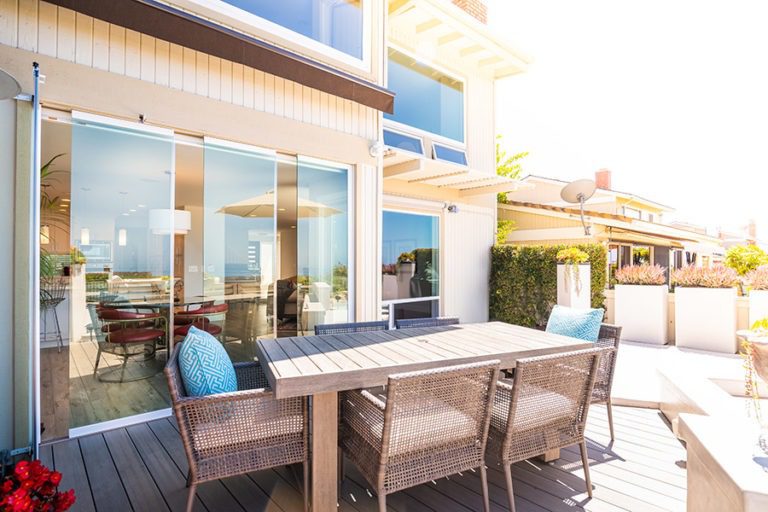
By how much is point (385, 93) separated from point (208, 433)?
14.3 ft

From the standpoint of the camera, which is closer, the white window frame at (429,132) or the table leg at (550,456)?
the table leg at (550,456)

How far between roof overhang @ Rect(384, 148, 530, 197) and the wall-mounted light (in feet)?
12.8

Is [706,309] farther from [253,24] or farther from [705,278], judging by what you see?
[253,24]

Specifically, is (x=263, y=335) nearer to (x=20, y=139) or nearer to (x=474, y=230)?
(x=20, y=139)

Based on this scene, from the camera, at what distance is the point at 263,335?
495cm

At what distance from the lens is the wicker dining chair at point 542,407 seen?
2.45 metres

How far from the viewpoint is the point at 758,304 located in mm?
6961

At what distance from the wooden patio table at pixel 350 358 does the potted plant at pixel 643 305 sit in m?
5.68

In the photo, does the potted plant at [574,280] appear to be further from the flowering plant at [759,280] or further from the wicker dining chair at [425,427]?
the wicker dining chair at [425,427]

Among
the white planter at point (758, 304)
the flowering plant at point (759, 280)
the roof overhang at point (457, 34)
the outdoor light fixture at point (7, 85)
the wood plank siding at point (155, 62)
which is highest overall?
the roof overhang at point (457, 34)

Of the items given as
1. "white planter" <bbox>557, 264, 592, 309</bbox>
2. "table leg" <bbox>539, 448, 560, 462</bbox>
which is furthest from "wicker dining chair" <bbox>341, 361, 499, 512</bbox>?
"white planter" <bbox>557, 264, 592, 309</bbox>

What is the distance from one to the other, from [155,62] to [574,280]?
727 centimetres

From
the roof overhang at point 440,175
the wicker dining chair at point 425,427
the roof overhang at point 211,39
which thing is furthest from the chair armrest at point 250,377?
the roof overhang at point 440,175

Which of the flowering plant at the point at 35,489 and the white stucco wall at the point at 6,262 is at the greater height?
the white stucco wall at the point at 6,262
